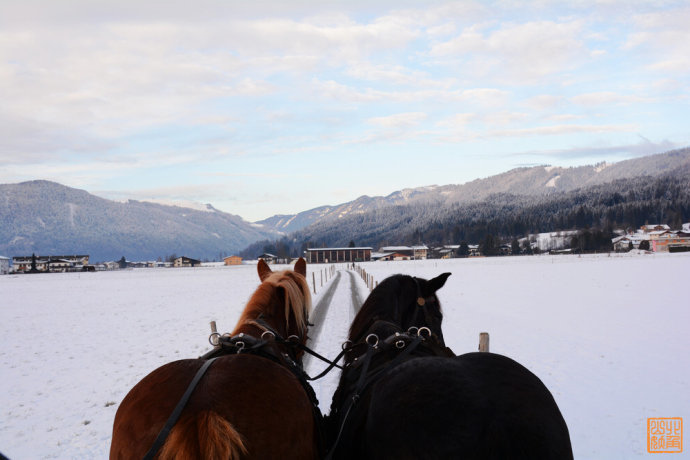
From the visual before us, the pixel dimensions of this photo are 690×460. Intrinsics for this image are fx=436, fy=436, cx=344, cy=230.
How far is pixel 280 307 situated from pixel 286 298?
12cm

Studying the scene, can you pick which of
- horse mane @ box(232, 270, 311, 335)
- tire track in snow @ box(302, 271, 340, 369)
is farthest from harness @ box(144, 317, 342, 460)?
tire track in snow @ box(302, 271, 340, 369)

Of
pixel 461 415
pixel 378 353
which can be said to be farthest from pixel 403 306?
pixel 461 415

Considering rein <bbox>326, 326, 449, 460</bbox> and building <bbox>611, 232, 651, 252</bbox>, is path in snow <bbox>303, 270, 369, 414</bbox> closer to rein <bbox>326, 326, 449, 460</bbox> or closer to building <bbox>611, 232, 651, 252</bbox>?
rein <bbox>326, 326, 449, 460</bbox>

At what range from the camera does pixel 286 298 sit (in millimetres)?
4406

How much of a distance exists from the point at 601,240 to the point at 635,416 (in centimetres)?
11559

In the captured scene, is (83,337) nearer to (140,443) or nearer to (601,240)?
(140,443)

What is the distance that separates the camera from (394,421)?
7.01ft

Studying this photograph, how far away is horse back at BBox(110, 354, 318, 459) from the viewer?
2.04 meters

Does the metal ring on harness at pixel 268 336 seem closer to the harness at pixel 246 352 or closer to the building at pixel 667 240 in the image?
the harness at pixel 246 352

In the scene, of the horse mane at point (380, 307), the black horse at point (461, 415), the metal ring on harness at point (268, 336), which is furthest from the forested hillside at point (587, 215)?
the black horse at point (461, 415)

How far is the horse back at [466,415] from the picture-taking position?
1.94 metres

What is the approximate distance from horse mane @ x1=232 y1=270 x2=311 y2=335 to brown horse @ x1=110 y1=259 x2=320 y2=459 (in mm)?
1430

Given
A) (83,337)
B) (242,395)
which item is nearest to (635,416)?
(242,395)

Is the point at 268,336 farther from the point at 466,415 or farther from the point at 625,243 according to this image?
the point at 625,243
